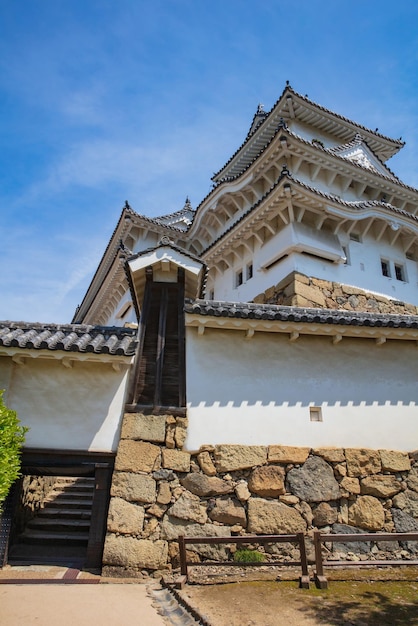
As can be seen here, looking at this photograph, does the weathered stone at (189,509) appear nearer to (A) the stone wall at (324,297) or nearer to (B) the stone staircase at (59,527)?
(B) the stone staircase at (59,527)

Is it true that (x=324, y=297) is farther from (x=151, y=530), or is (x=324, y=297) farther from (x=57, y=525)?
(x=57, y=525)

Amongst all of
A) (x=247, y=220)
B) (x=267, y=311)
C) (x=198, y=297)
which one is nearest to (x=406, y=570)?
(x=267, y=311)

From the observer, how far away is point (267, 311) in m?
7.53

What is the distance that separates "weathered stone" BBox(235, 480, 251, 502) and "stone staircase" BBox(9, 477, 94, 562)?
10.4ft

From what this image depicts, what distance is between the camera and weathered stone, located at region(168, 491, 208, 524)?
251 inches

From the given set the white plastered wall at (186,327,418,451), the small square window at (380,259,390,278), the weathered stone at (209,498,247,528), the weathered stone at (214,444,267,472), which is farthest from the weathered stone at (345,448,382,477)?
the small square window at (380,259,390,278)

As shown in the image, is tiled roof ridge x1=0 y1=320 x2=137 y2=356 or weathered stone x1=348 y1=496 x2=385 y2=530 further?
weathered stone x1=348 y1=496 x2=385 y2=530

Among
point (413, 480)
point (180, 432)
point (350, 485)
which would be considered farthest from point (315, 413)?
point (180, 432)

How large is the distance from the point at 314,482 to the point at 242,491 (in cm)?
130

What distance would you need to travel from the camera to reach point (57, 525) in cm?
942

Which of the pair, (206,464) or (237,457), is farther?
(237,457)

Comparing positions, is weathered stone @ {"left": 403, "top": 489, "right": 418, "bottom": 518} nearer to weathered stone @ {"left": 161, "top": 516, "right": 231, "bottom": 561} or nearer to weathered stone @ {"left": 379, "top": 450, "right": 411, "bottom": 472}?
weathered stone @ {"left": 379, "top": 450, "right": 411, "bottom": 472}

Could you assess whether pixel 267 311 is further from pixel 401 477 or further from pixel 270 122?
pixel 270 122

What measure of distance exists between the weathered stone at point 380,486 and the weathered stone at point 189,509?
2.92 metres
